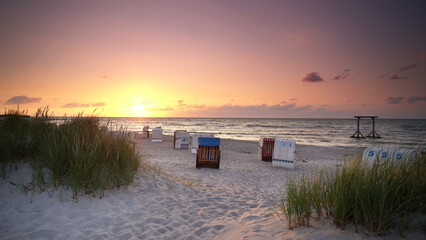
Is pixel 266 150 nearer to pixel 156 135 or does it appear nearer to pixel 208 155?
pixel 208 155

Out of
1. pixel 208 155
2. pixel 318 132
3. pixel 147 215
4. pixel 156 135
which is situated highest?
pixel 208 155

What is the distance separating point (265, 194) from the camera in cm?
617

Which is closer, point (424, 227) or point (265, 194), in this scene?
point (424, 227)

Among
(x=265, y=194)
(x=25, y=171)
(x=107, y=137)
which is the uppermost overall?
Answer: (x=107, y=137)

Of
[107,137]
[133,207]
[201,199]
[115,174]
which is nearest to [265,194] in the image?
[201,199]

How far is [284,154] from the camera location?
10.7 m

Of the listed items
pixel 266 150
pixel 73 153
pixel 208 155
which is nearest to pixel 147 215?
pixel 73 153

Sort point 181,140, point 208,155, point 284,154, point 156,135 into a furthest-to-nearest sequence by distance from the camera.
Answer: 1. point 156,135
2. point 181,140
3. point 284,154
4. point 208,155

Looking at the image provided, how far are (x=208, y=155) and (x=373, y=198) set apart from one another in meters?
7.30

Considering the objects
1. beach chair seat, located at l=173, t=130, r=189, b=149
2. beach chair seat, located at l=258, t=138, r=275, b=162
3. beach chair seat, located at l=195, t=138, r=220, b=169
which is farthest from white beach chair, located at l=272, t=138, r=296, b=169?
beach chair seat, located at l=173, t=130, r=189, b=149

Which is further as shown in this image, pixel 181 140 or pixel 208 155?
pixel 181 140

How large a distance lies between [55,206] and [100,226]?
1204mm

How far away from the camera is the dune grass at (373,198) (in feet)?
9.56

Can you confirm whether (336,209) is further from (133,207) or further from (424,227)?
(133,207)
